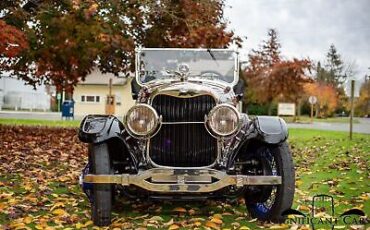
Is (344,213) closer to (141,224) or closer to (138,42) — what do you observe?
(141,224)

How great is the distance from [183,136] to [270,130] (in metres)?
0.92

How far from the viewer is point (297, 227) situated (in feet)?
18.0

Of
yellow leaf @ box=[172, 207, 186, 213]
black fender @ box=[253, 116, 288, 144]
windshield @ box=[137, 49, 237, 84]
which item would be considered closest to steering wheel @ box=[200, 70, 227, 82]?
windshield @ box=[137, 49, 237, 84]

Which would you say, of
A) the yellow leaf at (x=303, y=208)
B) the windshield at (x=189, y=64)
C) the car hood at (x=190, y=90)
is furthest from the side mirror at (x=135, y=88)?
the yellow leaf at (x=303, y=208)

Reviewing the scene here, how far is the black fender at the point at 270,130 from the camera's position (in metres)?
5.73

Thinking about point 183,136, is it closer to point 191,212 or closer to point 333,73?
point 191,212

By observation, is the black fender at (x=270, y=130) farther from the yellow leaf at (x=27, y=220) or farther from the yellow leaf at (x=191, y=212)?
the yellow leaf at (x=27, y=220)

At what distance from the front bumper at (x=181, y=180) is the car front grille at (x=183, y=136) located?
0.24 metres

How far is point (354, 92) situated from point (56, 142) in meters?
10.1

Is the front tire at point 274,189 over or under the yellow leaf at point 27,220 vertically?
over

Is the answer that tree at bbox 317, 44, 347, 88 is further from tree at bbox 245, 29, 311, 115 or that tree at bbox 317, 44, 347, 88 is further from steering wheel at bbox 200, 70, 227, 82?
steering wheel at bbox 200, 70, 227, 82

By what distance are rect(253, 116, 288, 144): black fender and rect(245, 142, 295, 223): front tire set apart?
129 millimetres

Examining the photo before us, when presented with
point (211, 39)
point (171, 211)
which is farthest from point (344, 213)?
point (211, 39)

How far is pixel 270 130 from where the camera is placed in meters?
5.80
